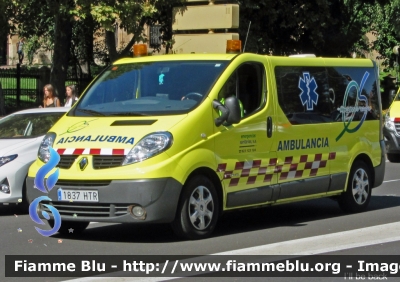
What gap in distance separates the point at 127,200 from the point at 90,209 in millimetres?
452

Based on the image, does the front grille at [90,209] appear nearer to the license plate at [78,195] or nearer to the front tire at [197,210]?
the license plate at [78,195]

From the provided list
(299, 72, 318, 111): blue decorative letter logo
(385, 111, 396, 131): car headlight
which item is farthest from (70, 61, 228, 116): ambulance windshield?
(385, 111, 396, 131): car headlight

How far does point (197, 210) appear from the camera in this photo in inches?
344

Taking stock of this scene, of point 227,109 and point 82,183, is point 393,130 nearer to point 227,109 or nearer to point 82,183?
point 227,109

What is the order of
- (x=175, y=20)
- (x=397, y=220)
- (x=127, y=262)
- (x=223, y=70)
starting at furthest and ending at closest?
(x=175, y=20), (x=397, y=220), (x=223, y=70), (x=127, y=262)

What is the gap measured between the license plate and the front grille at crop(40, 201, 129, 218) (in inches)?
1.9

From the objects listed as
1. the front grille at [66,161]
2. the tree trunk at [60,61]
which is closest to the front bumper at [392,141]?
the tree trunk at [60,61]

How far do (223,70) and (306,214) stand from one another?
2982mm

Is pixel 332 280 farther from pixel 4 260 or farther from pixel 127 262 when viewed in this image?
pixel 4 260

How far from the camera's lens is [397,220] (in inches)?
412

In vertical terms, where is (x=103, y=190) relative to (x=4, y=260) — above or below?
above

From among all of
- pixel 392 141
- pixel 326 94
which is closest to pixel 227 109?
pixel 326 94

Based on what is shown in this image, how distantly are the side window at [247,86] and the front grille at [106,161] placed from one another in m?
1.47

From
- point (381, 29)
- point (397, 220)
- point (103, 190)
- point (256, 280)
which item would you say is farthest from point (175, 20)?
point (381, 29)
